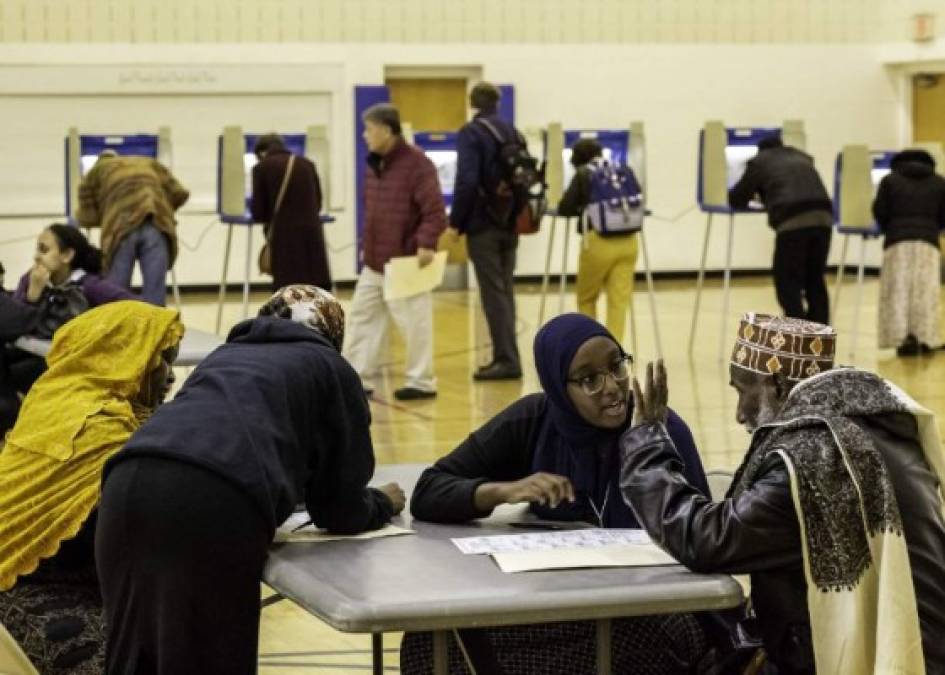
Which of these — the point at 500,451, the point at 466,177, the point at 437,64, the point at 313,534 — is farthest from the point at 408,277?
the point at 437,64

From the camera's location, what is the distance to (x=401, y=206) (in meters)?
8.73

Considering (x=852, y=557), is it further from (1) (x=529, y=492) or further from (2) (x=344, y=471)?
(2) (x=344, y=471)

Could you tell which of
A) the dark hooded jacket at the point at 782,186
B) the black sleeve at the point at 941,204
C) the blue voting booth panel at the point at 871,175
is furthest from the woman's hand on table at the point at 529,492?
the blue voting booth panel at the point at 871,175

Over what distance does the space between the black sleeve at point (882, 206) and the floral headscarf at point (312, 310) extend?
8026 millimetres

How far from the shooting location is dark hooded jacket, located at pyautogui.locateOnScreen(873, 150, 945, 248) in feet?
35.6

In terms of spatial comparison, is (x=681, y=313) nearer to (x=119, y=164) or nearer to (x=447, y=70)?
(x=447, y=70)

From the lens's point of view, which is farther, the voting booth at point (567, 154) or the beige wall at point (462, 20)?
the beige wall at point (462, 20)

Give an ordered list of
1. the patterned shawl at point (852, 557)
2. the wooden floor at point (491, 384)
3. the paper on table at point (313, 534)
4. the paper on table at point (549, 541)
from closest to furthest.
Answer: the patterned shawl at point (852, 557) < the paper on table at point (549, 541) < the paper on table at point (313, 534) < the wooden floor at point (491, 384)

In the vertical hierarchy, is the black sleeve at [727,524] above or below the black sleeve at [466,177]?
below

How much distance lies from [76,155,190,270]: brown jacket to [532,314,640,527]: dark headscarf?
5.71 metres

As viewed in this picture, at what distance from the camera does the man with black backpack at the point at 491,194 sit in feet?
30.6

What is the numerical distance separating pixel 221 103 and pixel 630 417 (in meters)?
12.8

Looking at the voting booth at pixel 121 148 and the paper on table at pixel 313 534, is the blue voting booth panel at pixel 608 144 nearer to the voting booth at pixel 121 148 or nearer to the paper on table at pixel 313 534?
the voting booth at pixel 121 148

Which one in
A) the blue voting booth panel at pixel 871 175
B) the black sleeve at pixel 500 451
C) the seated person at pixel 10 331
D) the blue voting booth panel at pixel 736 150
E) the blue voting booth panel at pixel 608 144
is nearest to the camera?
the black sleeve at pixel 500 451
